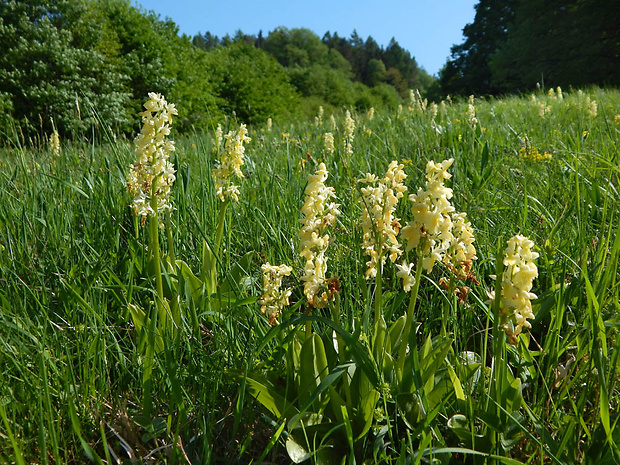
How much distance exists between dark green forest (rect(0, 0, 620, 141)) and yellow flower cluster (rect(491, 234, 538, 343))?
2127mm

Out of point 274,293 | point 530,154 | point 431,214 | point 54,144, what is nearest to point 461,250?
point 431,214

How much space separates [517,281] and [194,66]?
1004 inches

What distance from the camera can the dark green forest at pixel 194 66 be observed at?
52.6ft

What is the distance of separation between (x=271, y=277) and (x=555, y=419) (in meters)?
1.03

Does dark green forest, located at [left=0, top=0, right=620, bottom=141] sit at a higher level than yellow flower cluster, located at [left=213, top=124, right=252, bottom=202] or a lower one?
higher

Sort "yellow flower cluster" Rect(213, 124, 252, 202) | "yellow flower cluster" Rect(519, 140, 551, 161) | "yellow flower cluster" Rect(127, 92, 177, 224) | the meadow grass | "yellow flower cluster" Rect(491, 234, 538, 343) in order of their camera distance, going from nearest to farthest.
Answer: "yellow flower cluster" Rect(491, 234, 538, 343) < the meadow grass < "yellow flower cluster" Rect(127, 92, 177, 224) < "yellow flower cluster" Rect(213, 124, 252, 202) < "yellow flower cluster" Rect(519, 140, 551, 161)

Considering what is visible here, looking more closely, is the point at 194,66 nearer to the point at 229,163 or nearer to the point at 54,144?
the point at 54,144

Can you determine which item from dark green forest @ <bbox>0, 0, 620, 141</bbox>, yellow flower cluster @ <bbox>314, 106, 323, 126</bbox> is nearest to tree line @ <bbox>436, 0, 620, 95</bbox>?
dark green forest @ <bbox>0, 0, 620, 141</bbox>

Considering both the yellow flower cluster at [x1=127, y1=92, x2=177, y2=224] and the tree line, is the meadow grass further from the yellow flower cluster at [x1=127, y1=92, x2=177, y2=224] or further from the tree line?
the tree line

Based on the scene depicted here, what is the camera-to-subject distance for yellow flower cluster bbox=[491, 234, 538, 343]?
3.75 feet

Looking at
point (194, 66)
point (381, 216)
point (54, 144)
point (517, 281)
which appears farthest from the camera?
point (194, 66)

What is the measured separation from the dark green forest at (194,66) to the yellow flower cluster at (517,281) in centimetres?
213

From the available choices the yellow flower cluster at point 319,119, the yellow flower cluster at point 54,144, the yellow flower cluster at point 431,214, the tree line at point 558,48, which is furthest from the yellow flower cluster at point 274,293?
the tree line at point 558,48

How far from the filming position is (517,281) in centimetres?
116
